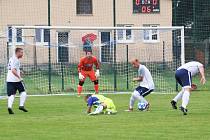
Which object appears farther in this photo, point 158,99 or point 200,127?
point 158,99

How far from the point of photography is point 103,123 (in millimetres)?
17375

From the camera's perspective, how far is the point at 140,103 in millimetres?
21562

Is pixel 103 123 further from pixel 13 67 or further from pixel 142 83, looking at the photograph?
pixel 13 67

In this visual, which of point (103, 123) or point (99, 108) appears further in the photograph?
point (99, 108)

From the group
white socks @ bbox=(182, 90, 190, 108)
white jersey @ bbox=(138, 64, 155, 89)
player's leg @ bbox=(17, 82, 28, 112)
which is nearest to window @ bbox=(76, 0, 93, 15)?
white jersey @ bbox=(138, 64, 155, 89)

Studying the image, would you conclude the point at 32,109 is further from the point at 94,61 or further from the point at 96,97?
the point at 94,61

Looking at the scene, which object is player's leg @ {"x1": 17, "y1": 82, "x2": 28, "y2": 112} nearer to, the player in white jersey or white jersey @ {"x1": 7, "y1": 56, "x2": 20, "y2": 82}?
white jersey @ {"x1": 7, "y1": 56, "x2": 20, "y2": 82}

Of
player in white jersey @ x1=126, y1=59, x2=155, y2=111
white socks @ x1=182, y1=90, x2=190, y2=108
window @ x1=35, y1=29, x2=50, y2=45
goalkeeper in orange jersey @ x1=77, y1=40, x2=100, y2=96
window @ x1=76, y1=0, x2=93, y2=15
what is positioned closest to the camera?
white socks @ x1=182, y1=90, x2=190, y2=108

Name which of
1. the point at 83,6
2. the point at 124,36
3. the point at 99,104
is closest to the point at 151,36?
the point at 124,36

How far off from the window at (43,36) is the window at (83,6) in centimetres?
1423

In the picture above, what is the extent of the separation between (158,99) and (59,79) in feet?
23.4

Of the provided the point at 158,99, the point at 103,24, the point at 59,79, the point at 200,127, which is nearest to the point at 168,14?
the point at 103,24

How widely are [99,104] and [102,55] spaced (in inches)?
583

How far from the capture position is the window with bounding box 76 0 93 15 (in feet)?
160
